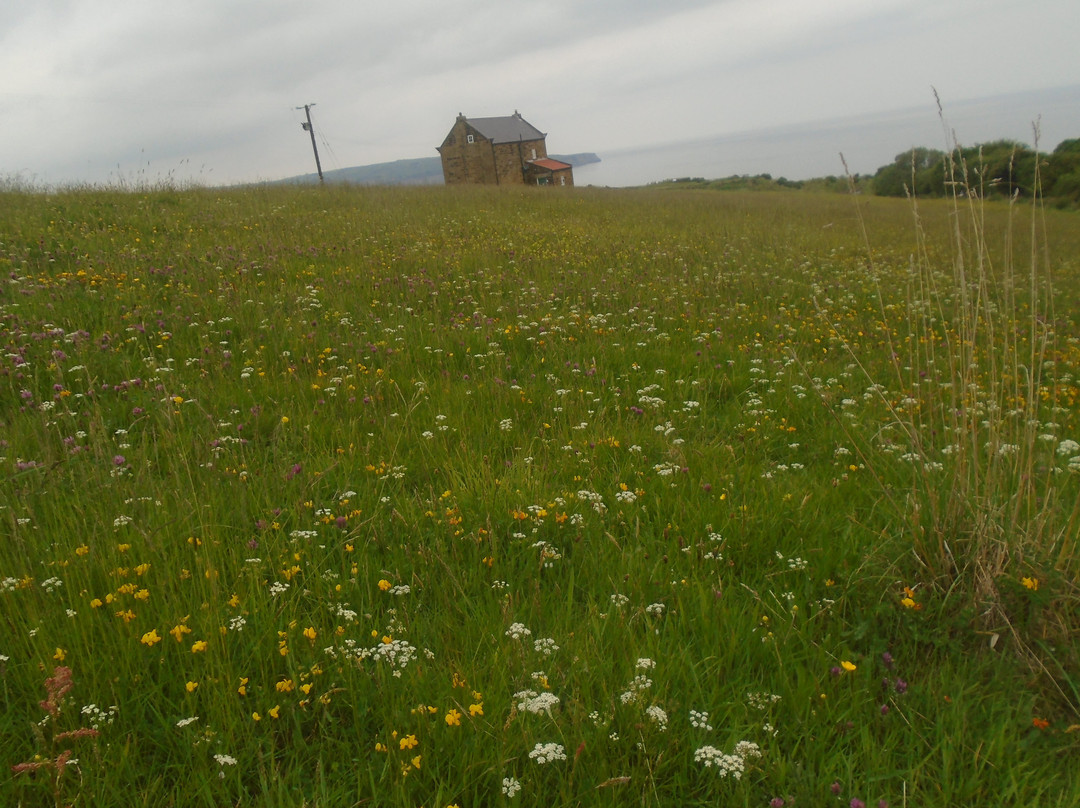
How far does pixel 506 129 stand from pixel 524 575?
62.1 m

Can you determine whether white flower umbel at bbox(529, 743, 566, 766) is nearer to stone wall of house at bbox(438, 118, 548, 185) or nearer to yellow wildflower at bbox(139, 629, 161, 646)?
yellow wildflower at bbox(139, 629, 161, 646)

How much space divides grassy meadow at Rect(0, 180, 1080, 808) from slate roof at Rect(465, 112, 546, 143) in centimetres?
5595

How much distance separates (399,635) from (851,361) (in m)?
5.44

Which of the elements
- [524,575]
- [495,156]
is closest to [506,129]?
[495,156]

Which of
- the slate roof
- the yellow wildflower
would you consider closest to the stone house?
the slate roof

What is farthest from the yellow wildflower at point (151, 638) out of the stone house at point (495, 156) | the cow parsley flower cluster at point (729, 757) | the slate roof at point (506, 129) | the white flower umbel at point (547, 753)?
the slate roof at point (506, 129)

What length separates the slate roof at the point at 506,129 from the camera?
187 ft

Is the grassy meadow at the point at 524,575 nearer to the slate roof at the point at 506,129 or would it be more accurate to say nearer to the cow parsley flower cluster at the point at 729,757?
the cow parsley flower cluster at the point at 729,757

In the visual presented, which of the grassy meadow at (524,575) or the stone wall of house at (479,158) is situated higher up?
the stone wall of house at (479,158)

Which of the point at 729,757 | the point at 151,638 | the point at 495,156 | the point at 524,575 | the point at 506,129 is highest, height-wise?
the point at 506,129

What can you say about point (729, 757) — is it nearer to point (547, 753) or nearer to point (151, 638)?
point (547, 753)

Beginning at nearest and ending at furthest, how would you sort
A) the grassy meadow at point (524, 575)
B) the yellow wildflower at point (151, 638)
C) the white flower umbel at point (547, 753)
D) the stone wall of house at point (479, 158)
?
the white flower umbel at point (547, 753) → the grassy meadow at point (524, 575) → the yellow wildflower at point (151, 638) → the stone wall of house at point (479, 158)

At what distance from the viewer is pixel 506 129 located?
5925 centimetres

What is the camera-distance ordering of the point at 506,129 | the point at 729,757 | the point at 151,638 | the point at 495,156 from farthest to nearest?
the point at 506,129, the point at 495,156, the point at 151,638, the point at 729,757
